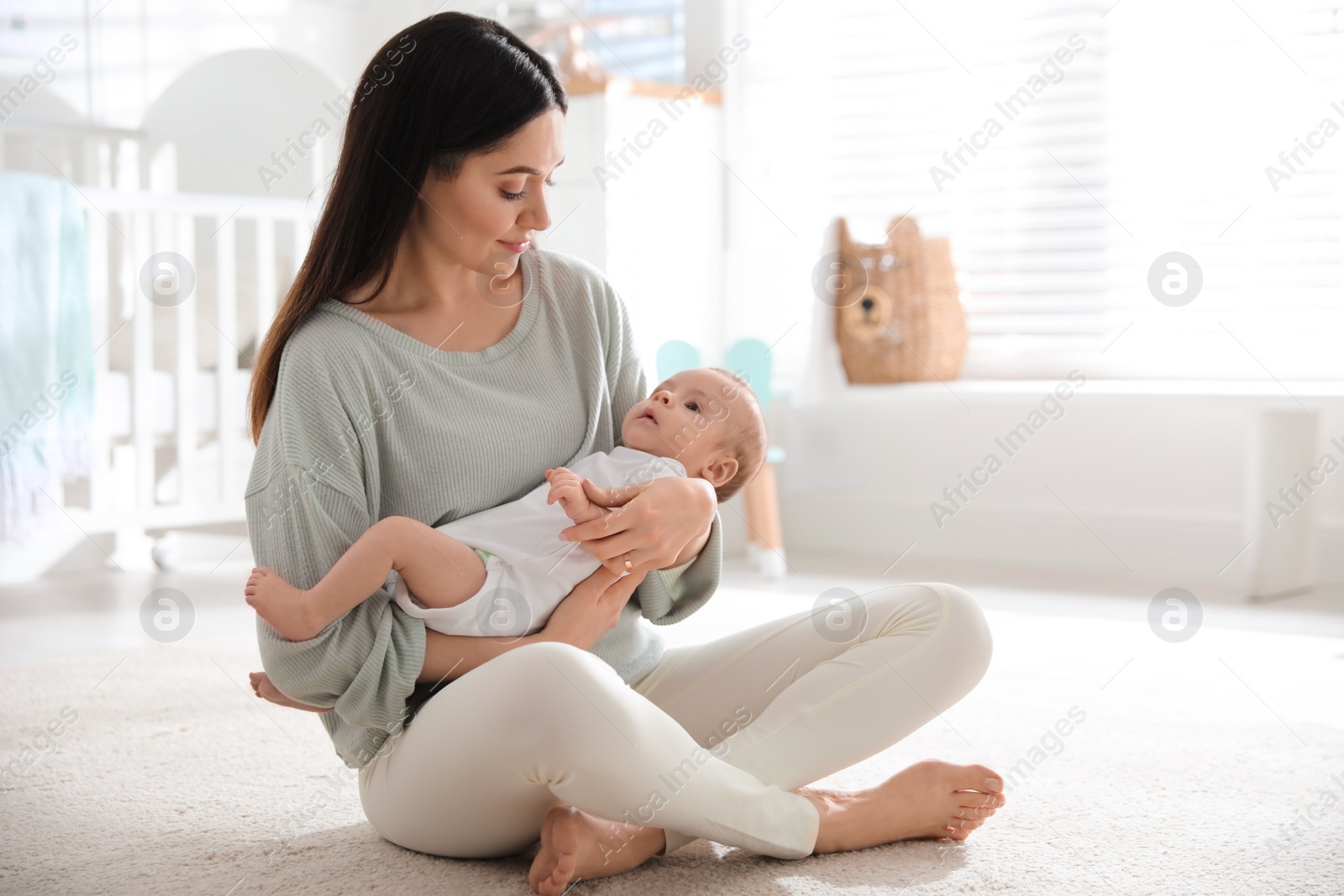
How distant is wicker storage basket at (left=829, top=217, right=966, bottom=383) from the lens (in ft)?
9.62

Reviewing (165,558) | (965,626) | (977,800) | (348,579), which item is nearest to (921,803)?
(977,800)

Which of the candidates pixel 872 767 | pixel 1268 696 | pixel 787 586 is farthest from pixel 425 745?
pixel 787 586

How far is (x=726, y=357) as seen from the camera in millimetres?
2912

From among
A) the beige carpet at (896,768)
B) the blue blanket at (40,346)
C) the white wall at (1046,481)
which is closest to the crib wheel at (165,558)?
the blue blanket at (40,346)

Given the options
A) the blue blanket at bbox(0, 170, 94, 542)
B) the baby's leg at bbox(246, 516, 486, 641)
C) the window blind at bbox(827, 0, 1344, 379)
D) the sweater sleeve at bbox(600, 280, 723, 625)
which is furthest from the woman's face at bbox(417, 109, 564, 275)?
the window blind at bbox(827, 0, 1344, 379)

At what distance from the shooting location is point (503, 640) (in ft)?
3.40

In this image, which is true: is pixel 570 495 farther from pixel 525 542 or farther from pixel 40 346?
pixel 40 346

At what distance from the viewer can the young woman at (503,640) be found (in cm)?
96

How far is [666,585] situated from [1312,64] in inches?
83.2

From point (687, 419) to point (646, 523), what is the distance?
0.15m

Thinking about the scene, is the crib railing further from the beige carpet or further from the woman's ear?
the woman's ear

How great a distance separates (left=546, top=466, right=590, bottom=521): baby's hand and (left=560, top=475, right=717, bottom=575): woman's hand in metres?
0.01

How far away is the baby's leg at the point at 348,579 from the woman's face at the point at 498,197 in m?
0.26

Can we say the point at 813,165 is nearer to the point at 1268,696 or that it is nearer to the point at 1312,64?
the point at 1312,64
